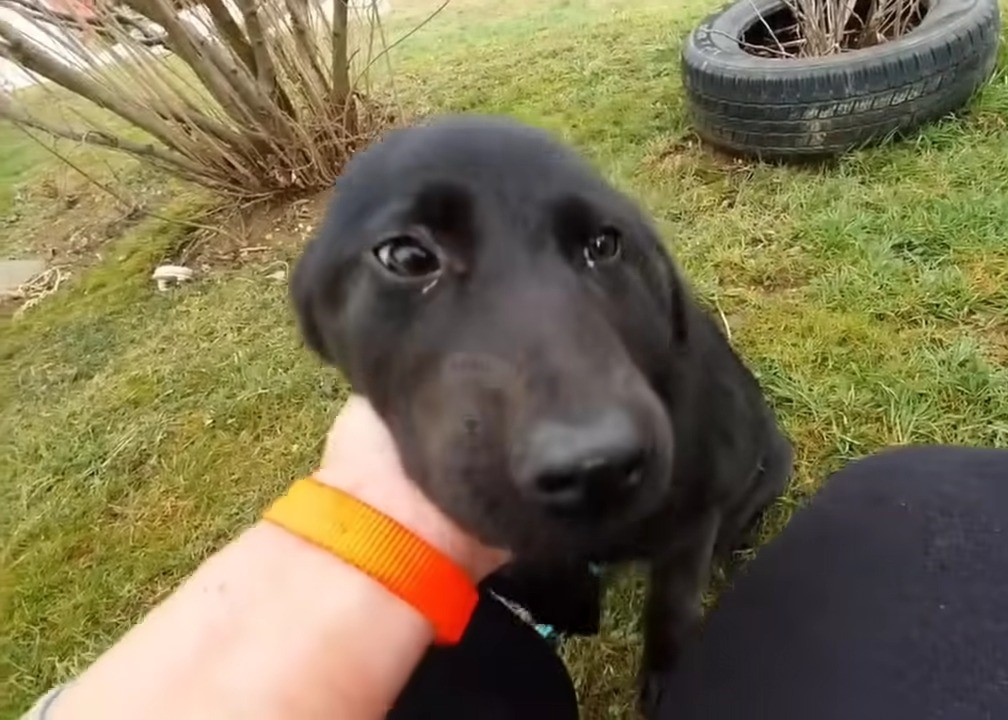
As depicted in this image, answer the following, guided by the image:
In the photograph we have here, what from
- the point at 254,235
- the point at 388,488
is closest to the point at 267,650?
the point at 388,488

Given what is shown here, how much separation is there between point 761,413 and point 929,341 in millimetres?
1005

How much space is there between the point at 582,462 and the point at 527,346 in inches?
9.6

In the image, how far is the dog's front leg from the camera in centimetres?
215

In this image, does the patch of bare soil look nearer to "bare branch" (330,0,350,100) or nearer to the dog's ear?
"bare branch" (330,0,350,100)

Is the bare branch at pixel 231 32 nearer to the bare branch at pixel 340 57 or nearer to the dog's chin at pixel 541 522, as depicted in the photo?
the bare branch at pixel 340 57

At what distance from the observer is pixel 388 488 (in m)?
1.67

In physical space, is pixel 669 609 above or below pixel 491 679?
below

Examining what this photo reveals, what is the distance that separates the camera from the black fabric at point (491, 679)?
1.67 meters

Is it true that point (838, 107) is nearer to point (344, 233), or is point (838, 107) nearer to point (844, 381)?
point (844, 381)

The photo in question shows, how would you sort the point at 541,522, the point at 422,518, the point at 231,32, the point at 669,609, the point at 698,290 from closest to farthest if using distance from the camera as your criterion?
the point at 541,522, the point at 422,518, the point at 669,609, the point at 698,290, the point at 231,32

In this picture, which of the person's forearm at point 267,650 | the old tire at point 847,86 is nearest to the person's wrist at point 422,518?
the person's forearm at point 267,650

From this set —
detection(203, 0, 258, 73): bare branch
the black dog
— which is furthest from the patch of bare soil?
the black dog

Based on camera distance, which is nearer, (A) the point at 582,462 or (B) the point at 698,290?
(A) the point at 582,462

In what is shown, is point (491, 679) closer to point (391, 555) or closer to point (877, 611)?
point (391, 555)
